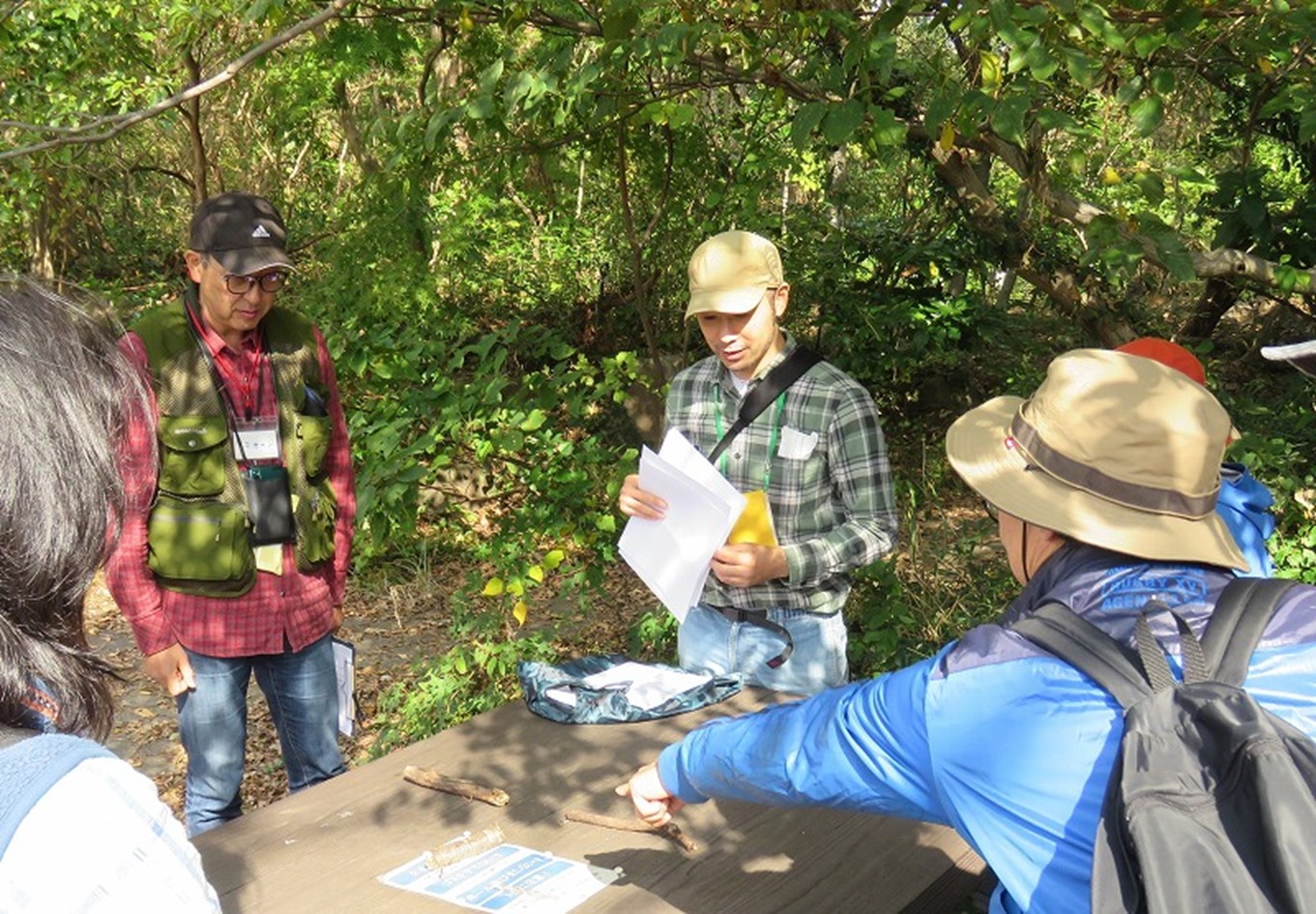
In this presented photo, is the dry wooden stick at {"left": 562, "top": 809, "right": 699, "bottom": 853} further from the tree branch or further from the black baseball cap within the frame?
the tree branch

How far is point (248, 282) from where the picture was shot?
304cm

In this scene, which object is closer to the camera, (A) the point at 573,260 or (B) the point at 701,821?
(B) the point at 701,821

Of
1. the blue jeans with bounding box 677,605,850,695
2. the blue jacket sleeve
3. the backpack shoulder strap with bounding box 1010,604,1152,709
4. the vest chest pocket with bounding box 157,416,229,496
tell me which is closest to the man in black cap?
the vest chest pocket with bounding box 157,416,229,496

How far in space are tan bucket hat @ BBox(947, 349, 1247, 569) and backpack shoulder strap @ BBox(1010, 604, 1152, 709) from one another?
0.48ft

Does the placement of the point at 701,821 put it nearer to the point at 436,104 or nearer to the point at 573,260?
the point at 436,104

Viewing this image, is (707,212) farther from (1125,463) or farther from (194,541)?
(1125,463)

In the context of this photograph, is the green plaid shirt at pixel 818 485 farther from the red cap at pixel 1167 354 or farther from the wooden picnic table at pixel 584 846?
the red cap at pixel 1167 354

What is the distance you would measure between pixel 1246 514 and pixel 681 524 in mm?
1223

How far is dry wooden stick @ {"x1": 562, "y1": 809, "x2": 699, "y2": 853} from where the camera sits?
2312 mm

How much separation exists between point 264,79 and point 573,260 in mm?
2943

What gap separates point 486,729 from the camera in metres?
2.89

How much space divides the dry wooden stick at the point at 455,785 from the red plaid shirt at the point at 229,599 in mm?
674

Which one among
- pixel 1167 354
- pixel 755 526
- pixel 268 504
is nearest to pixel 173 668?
pixel 268 504

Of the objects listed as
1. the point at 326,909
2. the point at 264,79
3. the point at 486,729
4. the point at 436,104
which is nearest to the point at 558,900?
the point at 326,909
